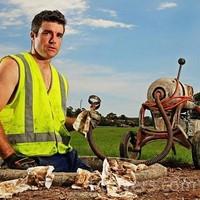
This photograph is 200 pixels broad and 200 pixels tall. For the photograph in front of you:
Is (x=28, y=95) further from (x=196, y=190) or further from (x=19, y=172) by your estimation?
(x=196, y=190)

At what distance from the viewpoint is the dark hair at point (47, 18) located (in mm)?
4457

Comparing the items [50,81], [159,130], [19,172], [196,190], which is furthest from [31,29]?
[159,130]

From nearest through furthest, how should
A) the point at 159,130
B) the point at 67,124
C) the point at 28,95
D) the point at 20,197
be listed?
the point at 20,197
the point at 28,95
the point at 67,124
the point at 159,130

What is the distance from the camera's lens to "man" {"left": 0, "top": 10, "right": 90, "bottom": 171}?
4.23m

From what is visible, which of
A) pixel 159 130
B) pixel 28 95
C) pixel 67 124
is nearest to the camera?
pixel 28 95

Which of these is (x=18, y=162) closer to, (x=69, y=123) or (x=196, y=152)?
(x=69, y=123)

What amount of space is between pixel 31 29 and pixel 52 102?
59cm

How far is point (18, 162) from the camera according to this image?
13.8 feet

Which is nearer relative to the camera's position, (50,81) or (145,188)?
(145,188)

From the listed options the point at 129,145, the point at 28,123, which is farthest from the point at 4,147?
the point at 129,145

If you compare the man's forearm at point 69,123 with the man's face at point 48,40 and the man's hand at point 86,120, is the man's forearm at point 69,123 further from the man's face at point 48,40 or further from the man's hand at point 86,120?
the man's face at point 48,40

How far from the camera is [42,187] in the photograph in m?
4.04

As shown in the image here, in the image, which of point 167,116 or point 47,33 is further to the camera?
point 167,116

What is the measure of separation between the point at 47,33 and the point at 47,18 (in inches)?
4.5
